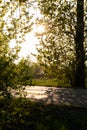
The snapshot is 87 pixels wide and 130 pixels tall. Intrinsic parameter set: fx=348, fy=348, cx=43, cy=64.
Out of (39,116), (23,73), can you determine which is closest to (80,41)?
(39,116)

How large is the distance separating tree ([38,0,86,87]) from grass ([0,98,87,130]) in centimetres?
862

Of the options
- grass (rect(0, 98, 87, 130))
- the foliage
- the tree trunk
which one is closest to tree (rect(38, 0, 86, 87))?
the tree trunk

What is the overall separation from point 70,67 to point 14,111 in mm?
12870

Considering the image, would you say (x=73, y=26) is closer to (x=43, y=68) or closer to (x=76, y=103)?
(x=43, y=68)

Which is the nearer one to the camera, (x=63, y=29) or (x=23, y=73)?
(x=23, y=73)

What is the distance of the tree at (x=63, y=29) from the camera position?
61.7 feet

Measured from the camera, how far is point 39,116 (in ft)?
31.1

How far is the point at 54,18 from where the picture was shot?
18922 mm

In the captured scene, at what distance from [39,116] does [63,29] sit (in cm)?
1026

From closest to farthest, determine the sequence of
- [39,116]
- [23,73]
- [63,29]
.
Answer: [23,73] < [39,116] < [63,29]

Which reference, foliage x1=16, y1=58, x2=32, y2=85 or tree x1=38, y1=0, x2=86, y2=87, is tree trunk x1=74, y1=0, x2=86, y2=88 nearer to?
tree x1=38, y1=0, x2=86, y2=87

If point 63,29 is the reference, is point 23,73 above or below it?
below

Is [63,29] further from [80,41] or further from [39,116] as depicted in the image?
[39,116]

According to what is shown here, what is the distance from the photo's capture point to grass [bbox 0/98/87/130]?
6.96 metres
